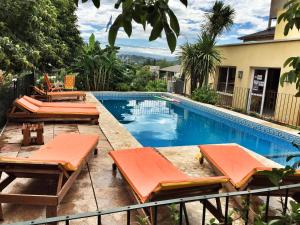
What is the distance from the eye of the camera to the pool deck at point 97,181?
151 inches

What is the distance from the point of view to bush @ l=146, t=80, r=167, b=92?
892 inches

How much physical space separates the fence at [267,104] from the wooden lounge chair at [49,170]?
10.0 m

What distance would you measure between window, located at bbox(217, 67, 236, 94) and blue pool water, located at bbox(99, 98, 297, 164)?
2.69 metres

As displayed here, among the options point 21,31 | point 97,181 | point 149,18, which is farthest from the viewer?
point 21,31

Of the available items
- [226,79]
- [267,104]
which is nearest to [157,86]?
[226,79]

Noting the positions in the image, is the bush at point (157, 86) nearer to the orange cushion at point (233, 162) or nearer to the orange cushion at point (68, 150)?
the orange cushion at point (233, 162)

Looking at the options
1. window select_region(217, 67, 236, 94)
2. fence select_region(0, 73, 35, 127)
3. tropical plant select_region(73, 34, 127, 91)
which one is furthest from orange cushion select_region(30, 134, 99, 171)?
tropical plant select_region(73, 34, 127, 91)

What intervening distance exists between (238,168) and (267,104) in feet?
34.8

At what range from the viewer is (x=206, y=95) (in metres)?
16.9

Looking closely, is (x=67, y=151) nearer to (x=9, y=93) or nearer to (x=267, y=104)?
(x=9, y=93)

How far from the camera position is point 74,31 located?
29.4m

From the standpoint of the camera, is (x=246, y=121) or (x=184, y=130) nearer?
(x=184, y=130)

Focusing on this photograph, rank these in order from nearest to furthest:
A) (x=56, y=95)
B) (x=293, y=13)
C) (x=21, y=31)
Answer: (x=293, y=13)
(x=21, y=31)
(x=56, y=95)

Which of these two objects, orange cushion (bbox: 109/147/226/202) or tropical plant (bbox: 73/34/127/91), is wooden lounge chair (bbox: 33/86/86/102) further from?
orange cushion (bbox: 109/147/226/202)
